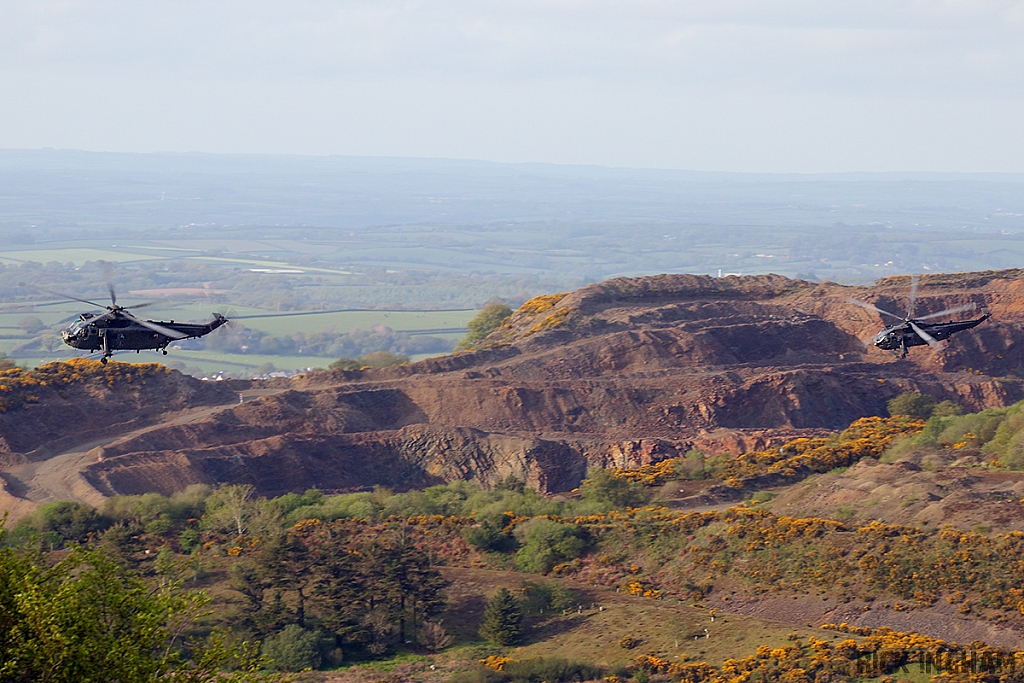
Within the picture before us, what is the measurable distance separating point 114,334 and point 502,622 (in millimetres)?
18074

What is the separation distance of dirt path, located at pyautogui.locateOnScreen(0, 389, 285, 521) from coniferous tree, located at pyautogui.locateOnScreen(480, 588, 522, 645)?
20.6 m

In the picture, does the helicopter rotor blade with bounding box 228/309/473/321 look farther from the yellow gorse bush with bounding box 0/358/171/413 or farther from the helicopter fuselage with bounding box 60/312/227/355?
the helicopter fuselage with bounding box 60/312/227/355

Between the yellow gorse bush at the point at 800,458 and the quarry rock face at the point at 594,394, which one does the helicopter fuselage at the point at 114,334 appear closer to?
the quarry rock face at the point at 594,394

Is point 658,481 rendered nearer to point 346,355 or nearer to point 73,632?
point 73,632

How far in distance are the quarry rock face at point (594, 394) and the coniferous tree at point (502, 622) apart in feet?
65.2

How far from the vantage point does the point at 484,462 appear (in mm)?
61469

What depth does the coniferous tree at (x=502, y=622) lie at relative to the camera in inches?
1533

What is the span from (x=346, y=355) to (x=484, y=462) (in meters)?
86.8

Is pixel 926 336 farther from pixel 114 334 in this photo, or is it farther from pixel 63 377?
pixel 63 377

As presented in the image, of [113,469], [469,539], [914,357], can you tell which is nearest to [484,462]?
[469,539]

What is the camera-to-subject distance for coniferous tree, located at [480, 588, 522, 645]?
128ft

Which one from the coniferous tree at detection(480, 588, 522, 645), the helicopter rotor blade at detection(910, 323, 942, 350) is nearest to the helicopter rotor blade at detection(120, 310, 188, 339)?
the coniferous tree at detection(480, 588, 522, 645)

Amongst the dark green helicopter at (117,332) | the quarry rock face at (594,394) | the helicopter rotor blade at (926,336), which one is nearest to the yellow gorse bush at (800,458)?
the quarry rock face at (594,394)

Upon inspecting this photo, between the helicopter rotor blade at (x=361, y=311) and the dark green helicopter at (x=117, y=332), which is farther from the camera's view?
the helicopter rotor blade at (x=361, y=311)
